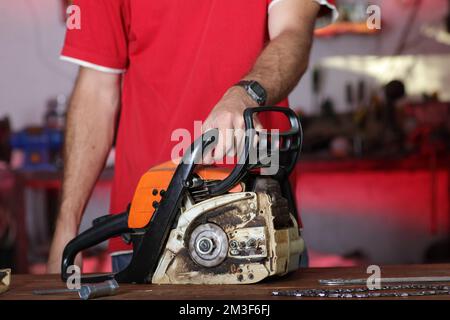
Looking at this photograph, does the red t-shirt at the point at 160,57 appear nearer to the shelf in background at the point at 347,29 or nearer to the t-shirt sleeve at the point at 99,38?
the t-shirt sleeve at the point at 99,38

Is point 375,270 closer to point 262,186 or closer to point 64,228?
point 262,186

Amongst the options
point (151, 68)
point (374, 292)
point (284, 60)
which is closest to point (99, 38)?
point (151, 68)

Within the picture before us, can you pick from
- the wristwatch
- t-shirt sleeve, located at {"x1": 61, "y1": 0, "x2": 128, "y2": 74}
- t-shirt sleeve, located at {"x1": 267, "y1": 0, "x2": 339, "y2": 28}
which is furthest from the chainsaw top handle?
t-shirt sleeve, located at {"x1": 61, "y1": 0, "x2": 128, "y2": 74}

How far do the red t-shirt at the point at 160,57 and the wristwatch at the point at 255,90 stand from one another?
40 cm

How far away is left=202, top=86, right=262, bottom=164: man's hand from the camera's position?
163cm

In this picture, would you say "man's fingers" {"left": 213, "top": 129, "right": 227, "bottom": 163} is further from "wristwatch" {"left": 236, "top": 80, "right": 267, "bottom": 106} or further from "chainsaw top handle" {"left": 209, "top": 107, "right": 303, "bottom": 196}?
"wristwatch" {"left": 236, "top": 80, "right": 267, "bottom": 106}

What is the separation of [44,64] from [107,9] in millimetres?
4304

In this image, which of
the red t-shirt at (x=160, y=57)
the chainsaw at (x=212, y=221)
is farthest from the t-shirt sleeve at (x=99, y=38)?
the chainsaw at (x=212, y=221)

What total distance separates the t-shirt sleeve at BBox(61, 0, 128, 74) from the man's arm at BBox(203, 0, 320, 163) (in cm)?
42

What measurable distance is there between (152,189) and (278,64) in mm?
527

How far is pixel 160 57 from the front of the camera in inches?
90.5

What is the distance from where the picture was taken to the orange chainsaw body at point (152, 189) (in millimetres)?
1661

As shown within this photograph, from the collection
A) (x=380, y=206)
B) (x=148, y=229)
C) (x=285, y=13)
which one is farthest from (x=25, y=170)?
(x=148, y=229)

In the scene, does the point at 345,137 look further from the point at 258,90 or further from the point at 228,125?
the point at 228,125
